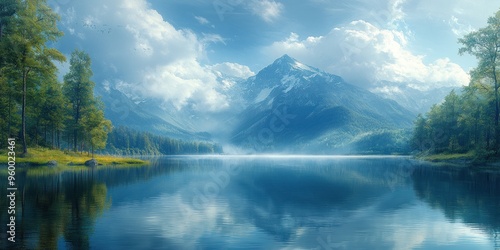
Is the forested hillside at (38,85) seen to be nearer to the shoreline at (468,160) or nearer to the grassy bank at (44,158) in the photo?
the grassy bank at (44,158)

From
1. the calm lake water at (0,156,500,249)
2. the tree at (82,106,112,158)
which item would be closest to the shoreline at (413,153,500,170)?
the calm lake water at (0,156,500,249)

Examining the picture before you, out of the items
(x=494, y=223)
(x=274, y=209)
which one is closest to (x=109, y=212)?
(x=274, y=209)

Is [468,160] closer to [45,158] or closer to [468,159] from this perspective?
[468,159]

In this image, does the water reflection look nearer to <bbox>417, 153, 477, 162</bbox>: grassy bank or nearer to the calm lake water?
the calm lake water

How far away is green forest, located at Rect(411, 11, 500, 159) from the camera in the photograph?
79.8 meters

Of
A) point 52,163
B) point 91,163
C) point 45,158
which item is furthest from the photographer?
point 91,163

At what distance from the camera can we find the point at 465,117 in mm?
96750

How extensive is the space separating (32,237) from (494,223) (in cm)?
2636

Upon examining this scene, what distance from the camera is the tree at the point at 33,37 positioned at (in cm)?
5750

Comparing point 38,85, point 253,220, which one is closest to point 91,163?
point 38,85

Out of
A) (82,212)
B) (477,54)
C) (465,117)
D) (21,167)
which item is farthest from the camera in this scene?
(465,117)

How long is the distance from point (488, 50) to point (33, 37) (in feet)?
280

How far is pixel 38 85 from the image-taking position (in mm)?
77250

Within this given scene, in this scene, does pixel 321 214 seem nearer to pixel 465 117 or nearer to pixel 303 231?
pixel 303 231
